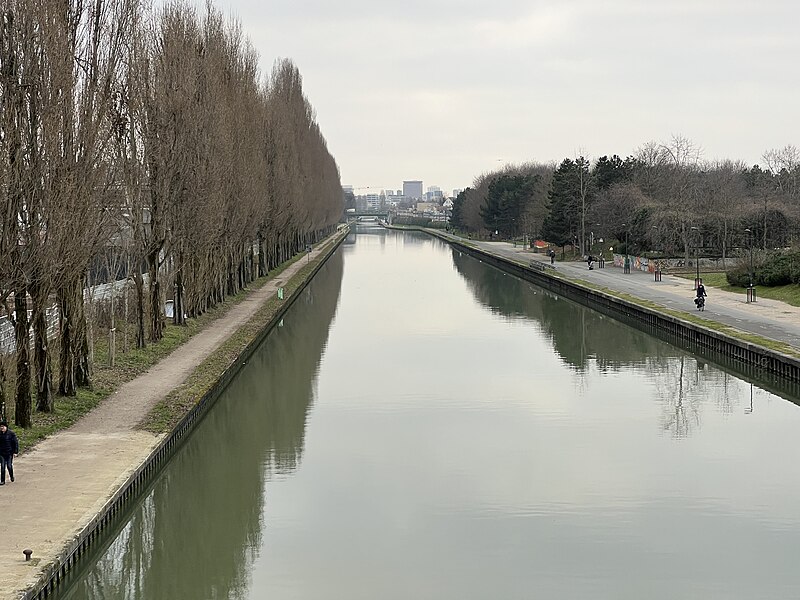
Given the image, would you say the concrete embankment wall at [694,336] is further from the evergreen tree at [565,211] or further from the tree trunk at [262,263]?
the evergreen tree at [565,211]

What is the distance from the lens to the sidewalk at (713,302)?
31.2m

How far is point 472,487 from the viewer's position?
648 inches

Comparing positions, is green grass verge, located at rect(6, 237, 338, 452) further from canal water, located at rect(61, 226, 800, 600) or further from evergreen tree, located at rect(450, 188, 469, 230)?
evergreen tree, located at rect(450, 188, 469, 230)

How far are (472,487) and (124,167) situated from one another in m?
13.9

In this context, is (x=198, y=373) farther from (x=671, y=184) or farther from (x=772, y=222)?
(x=671, y=184)

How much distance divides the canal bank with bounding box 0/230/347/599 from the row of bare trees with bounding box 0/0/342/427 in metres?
1.33

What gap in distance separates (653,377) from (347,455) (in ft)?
38.2

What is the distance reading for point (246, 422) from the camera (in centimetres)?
2212

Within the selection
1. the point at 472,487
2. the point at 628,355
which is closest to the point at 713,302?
the point at 628,355

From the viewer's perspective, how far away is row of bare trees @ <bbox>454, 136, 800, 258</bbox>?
58.7 m

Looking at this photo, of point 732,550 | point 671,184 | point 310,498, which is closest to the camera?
point 732,550

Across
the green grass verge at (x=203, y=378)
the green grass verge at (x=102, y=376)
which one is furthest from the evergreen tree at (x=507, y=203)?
the green grass verge at (x=102, y=376)

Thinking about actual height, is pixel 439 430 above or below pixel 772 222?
below

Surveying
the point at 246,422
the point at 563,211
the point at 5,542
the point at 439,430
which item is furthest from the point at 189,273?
the point at 563,211
